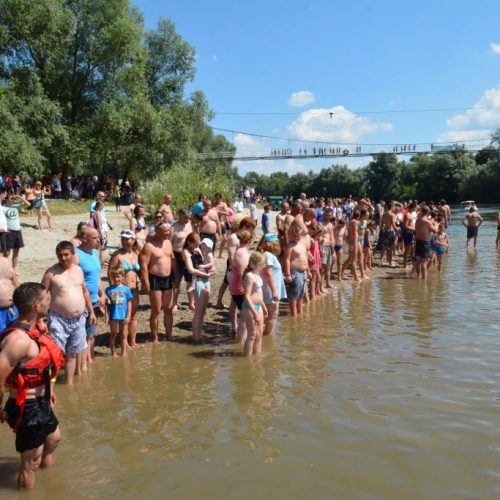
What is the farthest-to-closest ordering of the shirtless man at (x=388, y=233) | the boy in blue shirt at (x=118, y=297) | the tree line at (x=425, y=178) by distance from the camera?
the tree line at (x=425, y=178)
the shirtless man at (x=388, y=233)
the boy in blue shirt at (x=118, y=297)

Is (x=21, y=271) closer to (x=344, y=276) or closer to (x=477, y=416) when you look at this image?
(x=344, y=276)

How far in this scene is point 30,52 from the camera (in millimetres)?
26344

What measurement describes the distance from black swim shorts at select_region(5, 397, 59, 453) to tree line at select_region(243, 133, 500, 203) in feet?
230

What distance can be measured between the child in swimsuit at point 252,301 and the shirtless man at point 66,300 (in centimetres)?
204

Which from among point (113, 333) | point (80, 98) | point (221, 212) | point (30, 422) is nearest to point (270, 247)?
point (113, 333)

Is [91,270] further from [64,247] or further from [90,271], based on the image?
[64,247]

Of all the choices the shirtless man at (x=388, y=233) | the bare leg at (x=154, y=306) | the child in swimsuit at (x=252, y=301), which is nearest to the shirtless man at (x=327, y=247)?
the shirtless man at (x=388, y=233)

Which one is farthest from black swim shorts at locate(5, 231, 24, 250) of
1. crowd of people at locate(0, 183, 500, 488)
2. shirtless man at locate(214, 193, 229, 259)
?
shirtless man at locate(214, 193, 229, 259)

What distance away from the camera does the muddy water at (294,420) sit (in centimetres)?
382

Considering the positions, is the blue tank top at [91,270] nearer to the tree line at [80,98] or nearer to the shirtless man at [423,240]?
the shirtless man at [423,240]

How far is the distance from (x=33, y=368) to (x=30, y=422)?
0.37 meters

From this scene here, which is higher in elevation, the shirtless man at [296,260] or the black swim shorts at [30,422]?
the shirtless man at [296,260]

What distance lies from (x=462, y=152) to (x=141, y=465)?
81595 millimetres

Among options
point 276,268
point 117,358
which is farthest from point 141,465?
point 276,268
